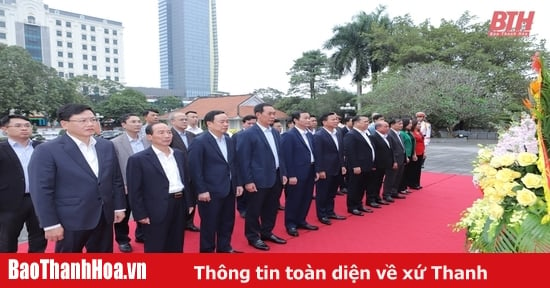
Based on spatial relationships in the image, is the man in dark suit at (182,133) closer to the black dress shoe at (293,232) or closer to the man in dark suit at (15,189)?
the black dress shoe at (293,232)

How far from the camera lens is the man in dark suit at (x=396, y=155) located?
5.16 meters

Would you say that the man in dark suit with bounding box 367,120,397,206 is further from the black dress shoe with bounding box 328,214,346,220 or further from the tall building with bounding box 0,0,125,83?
the tall building with bounding box 0,0,125,83

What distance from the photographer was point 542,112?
1.58 metres

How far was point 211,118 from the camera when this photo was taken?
3.10m

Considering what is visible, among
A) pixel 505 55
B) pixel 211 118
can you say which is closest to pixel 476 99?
pixel 505 55

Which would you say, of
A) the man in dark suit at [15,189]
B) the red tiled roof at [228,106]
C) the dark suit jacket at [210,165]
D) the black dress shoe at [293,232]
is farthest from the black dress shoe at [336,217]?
the red tiled roof at [228,106]

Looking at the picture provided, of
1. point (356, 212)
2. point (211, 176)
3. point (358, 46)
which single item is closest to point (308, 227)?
point (356, 212)

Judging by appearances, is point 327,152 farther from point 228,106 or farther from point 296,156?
point 228,106

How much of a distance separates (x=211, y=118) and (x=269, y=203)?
1.03 m

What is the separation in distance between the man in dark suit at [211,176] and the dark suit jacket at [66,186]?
0.81 metres

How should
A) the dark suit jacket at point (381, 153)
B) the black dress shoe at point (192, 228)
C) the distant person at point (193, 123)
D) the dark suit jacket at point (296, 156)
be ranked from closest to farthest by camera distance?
the dark suit jacket at point (296, 156), the black dress shoe at point (192, 228), the distant person at point (193, 123), the dark suit jacket at point (381, 153)

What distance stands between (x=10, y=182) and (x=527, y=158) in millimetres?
3277

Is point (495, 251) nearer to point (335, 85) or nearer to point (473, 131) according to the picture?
point (473, 131)

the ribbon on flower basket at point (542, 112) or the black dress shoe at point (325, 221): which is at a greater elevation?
the ribbon on flower basket at point (542, 112)
